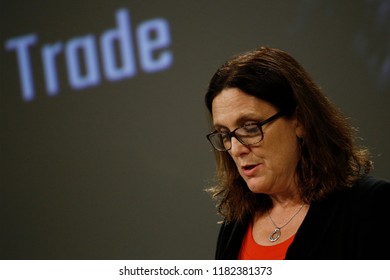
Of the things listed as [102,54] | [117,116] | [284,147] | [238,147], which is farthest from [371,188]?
[102,54]

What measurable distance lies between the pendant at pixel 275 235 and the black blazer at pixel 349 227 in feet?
0.38

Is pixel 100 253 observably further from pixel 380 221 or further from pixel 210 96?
pixel 380 221

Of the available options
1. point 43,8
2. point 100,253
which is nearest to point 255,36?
point 43,8

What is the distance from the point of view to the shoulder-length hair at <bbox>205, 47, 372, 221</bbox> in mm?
1484

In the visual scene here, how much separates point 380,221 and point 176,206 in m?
1.70

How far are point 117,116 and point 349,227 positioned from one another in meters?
1.82

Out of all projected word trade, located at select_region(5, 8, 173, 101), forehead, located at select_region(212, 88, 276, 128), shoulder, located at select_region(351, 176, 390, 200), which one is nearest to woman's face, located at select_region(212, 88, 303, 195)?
forehead, located at select_region(212, 88, 276, 128)

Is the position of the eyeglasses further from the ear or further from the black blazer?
the black blazer

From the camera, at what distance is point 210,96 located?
5.30 ft

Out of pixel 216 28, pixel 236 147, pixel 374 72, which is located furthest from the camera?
pixel 216 28

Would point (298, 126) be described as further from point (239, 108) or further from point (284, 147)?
point (239, 108)

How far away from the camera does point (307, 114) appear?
1503 mm

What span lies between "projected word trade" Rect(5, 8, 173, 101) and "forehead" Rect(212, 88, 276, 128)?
4.53 ft

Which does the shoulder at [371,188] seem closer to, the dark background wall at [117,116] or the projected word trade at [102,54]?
the dark background wall at [117,116]
